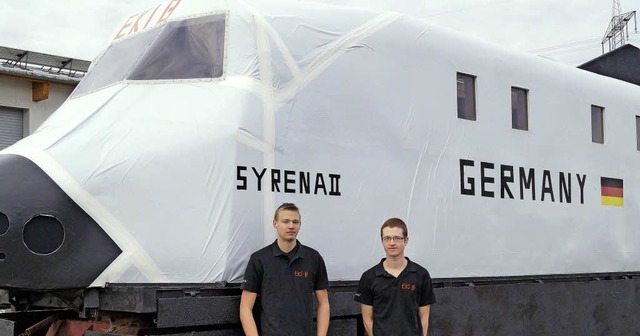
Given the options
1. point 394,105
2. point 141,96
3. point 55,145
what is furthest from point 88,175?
point 394,105

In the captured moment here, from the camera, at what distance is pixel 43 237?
186 inches

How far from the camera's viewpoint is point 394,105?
635cm

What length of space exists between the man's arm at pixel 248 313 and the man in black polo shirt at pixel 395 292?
27.1 inches

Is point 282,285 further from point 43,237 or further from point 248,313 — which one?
point 43,237

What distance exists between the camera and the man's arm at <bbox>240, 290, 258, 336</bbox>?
4934mm

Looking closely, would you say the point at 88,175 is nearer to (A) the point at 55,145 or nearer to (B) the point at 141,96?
(A) the point at 55,145

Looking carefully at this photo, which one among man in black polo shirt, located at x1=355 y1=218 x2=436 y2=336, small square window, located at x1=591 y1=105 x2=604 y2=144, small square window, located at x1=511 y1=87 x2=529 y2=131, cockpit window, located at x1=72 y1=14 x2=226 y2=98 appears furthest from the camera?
small square window, located at x1=591 y1=105 x2=604 y2=144

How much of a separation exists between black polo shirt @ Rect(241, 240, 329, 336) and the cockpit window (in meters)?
1.43

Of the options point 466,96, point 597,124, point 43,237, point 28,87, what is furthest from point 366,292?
point 28,87

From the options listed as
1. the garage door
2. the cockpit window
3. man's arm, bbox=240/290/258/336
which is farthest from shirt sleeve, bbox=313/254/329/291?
the garage door

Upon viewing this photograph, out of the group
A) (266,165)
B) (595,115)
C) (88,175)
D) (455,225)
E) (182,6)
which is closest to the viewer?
(88,175)

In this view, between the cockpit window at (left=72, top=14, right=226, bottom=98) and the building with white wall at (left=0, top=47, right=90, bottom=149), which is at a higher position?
the building with white wall at (left=0, top=47, right=90, bottom=149)

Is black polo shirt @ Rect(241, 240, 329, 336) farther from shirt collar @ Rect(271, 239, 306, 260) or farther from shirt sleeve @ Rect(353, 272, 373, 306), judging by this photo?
shirt sleeve @ Rect(353, 272, 373, 306)

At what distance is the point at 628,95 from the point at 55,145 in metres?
6.42
